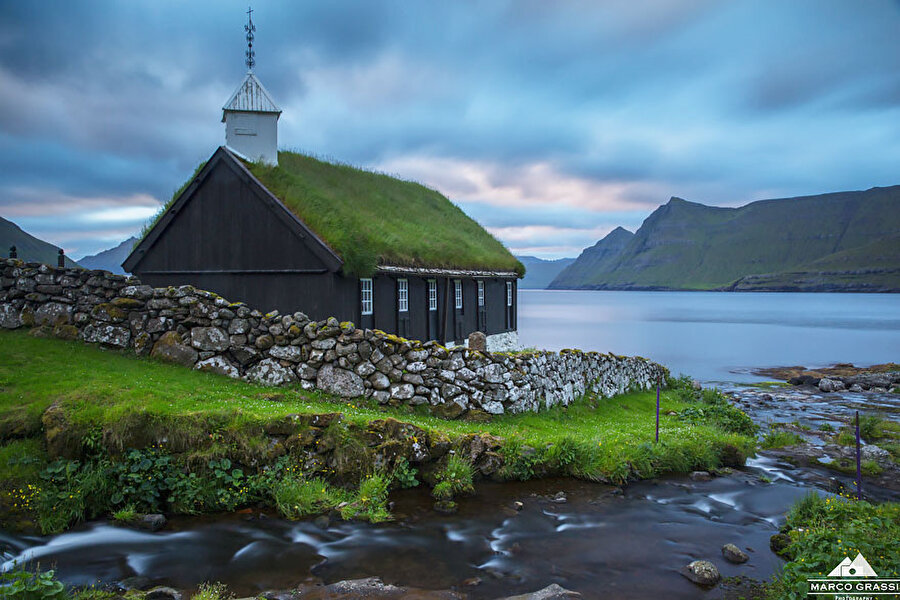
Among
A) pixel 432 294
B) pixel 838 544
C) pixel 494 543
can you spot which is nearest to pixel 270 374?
pixel 494 543

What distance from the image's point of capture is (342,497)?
35.9 ft

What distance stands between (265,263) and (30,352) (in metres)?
9.08

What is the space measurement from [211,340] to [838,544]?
14.1 metres

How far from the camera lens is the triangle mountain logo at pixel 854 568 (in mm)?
6559

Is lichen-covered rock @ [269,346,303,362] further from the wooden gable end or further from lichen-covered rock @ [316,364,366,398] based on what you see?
the wooden gable end

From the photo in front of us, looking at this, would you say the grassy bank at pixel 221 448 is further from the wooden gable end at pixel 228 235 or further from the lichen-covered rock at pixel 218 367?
the wooden gable end at pixel 228 235

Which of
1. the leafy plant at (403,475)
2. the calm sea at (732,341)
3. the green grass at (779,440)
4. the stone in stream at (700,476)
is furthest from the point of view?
the calm sea at (732,341)

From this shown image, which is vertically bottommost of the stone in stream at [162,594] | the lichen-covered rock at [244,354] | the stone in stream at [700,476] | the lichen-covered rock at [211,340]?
the stone in stream at [700,476]

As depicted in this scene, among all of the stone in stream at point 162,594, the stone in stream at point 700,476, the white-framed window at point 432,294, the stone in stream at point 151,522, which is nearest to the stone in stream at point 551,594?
the stone in stream at point 162,594

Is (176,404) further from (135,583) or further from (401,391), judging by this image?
(401,391)

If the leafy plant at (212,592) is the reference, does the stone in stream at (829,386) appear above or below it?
below

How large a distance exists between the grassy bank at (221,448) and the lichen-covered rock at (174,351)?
361mm

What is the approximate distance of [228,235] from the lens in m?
22.7

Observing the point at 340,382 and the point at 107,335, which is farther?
the point at 107,335
